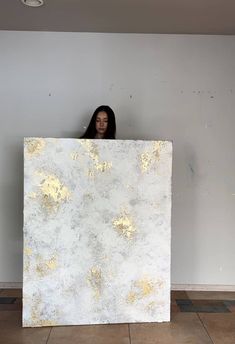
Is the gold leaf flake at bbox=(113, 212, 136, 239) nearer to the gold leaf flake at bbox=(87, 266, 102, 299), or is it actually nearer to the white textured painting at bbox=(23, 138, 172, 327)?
the white textured painting at bbox=(23, 138, 172, 327)

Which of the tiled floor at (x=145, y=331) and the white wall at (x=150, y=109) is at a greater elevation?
the white wall at (x=150, y=109)

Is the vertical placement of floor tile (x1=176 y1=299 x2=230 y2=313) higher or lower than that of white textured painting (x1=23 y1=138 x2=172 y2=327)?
lower

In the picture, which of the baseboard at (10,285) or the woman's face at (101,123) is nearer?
the woman's face at (101,123)

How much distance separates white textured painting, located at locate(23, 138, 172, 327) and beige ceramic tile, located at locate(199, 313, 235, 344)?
1.00ft

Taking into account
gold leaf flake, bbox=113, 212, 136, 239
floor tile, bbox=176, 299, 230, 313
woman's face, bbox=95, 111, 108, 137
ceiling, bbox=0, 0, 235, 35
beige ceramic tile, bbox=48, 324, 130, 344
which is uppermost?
ceiling, bbox=0, 0, 235, 35

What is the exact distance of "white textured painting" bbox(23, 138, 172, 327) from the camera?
251 cm

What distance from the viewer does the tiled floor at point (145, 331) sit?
7.67ft

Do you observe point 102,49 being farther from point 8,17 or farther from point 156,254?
point 156,254

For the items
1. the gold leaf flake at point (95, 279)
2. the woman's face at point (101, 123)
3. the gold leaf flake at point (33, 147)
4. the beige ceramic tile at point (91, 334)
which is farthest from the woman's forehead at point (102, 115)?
the beige ceramic tile at point (91, 334)

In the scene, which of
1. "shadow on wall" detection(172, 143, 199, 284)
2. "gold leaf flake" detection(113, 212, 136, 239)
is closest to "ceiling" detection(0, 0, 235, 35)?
"shadow on wall" detection(172, 143, 199, 284)

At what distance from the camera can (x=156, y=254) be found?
102 inches

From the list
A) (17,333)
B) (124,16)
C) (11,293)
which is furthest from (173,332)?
(124,16)

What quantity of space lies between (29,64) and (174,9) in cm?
131

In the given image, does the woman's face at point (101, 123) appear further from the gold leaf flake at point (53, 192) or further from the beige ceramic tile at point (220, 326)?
the beige ceramic tile at point (220, 326)
